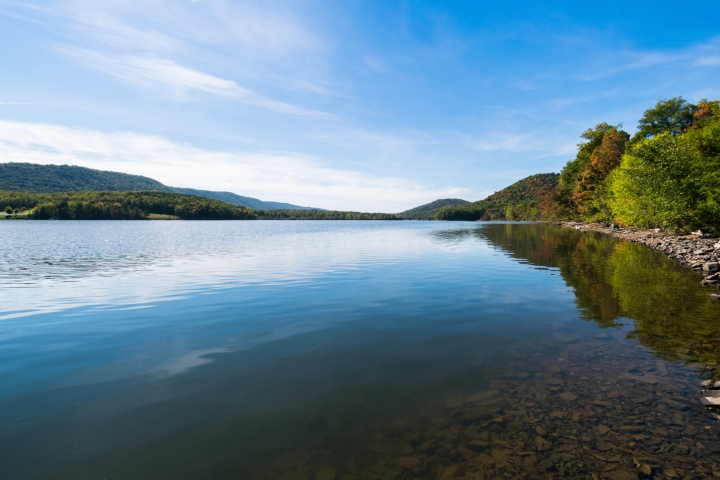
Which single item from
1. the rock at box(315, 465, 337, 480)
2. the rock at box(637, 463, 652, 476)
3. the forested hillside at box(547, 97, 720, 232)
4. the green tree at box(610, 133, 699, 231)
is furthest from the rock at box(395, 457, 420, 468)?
the green tree at box(610, 133, 699, 231)

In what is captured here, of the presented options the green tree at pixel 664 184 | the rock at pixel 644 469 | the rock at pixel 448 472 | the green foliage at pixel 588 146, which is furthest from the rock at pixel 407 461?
the green foliage at pixel 588 146

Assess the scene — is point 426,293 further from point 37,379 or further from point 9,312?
point 9,312

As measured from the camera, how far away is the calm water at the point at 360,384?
6.36 metres

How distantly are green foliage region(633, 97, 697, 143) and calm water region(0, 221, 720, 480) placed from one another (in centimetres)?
9611

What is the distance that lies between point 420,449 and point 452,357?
4899 mm

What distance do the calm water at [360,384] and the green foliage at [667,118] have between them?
9611cm

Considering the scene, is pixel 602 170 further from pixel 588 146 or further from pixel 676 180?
pixel 676 180

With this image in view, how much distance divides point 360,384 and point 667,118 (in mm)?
118949

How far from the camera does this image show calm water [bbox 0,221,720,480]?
20.9 ft

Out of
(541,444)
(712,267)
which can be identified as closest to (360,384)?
(541,444)

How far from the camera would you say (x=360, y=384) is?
9422 millimetres

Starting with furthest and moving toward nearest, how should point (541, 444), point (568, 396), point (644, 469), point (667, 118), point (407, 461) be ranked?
1. point (667, 118)
2. point (568, 396)
3. point (541, 444)
4. point (407, 461)
5. point (644, 469)

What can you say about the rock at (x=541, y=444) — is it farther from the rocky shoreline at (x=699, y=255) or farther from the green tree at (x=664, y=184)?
the green tree at (x=664, y=184)

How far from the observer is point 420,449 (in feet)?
21.7
